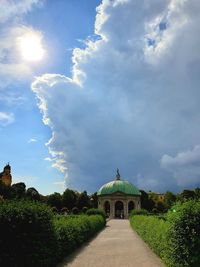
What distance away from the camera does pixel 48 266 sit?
13570 mm

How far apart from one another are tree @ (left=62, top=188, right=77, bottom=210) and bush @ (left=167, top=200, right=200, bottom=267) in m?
93.6

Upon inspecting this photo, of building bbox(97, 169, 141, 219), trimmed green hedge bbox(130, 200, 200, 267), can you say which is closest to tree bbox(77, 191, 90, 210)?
building bbox(97, 169, 141, 219)

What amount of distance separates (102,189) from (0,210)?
90.6m

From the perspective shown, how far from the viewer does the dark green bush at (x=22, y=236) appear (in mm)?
12062

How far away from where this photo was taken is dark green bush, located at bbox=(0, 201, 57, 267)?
1206 centimetres

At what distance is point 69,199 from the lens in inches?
4190

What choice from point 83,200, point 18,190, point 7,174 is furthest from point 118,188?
point 7,174

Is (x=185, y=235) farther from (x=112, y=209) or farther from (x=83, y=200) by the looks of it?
(x=83, y=200)

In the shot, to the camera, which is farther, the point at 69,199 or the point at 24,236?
the point at 69,199

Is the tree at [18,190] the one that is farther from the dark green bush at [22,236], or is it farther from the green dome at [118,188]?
the dark green bush at [22,236]

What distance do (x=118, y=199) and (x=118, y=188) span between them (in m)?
2.97

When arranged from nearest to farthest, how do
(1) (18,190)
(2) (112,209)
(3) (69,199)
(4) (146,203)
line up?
1. (1) (18,190)
2. (2) (112,209)
3. (3) (69,199)
4. (4) (146,203)

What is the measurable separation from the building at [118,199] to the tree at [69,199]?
9.24 meters

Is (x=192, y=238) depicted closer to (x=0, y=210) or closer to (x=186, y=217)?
(x=186, y=217)
